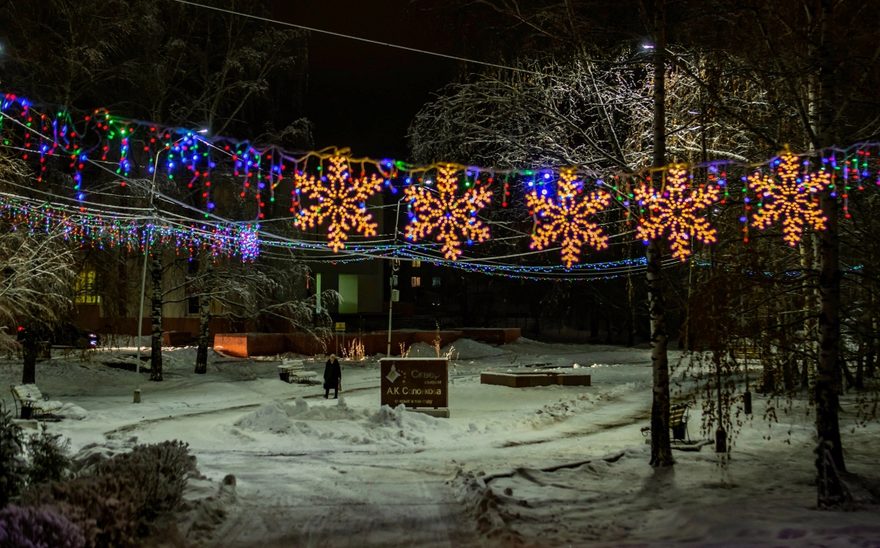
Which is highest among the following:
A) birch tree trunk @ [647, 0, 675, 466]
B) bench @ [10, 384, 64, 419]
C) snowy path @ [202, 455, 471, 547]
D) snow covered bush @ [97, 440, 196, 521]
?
Result: birch tree trunk @ [647, 0, 675, 466]

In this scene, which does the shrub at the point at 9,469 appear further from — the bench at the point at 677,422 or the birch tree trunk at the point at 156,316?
the birch tree trunk at the point at 156,316

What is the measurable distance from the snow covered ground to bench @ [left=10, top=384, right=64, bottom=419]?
0.57 m

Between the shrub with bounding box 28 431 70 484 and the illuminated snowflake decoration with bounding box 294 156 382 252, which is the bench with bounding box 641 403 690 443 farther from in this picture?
the shrub with bounding box 28 431 70 484

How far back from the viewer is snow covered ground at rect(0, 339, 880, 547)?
761cm

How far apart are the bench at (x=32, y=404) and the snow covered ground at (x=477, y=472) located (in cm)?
57

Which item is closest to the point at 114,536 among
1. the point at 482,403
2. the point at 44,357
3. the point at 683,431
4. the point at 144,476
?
the point at 144,476

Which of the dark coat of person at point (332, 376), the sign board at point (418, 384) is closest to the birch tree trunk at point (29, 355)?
the dark coat of person at point (332, 376)

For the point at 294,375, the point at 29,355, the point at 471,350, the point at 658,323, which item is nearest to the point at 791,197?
the point at 658,323

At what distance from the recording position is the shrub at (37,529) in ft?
16.5

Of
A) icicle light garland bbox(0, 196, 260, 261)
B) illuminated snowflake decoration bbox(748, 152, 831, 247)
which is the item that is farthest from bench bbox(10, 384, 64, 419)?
illuminated snowflake decoration bbox(748, 152, 831, 247)

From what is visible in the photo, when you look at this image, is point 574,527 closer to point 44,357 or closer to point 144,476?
point 144,476

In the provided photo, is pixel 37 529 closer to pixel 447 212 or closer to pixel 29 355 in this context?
pixel 447 212

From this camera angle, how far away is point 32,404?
16.6m

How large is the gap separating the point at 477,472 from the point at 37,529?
22.1ft
